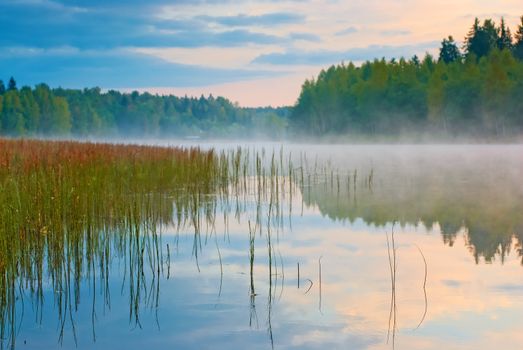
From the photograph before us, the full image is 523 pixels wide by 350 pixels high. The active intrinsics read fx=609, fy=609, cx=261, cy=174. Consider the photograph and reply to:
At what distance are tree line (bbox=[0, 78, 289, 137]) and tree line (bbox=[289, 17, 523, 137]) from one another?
43460mm

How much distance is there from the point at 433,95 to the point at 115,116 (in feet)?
376

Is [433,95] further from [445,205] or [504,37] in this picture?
[445,205]

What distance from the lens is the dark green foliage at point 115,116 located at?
10524 centimetres

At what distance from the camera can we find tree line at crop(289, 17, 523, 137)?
61438mm

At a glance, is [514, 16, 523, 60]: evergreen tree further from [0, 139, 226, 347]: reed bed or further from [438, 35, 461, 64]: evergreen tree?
[0, 139, 226, 347]: reed bed

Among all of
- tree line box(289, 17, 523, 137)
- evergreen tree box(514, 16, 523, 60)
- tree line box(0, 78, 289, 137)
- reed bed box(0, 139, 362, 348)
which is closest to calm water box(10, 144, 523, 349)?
reed bed box(0, 139, 362, 348)

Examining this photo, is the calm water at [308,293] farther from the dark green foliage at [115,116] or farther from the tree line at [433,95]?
the dark green foliage at [115,116]

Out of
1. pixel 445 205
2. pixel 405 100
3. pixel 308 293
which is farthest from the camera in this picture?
→ pixel 405 100

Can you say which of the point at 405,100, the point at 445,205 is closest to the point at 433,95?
the point at 405,100

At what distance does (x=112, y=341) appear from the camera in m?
5.45

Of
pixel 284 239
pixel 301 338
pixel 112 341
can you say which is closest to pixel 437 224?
pixel 284 239

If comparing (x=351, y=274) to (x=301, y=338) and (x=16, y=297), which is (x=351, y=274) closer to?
(x=301, y=338)

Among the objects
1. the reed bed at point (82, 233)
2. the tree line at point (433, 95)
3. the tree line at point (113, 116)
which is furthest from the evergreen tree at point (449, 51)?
the reed bed at point (82, 233)

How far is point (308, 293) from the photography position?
688cm
